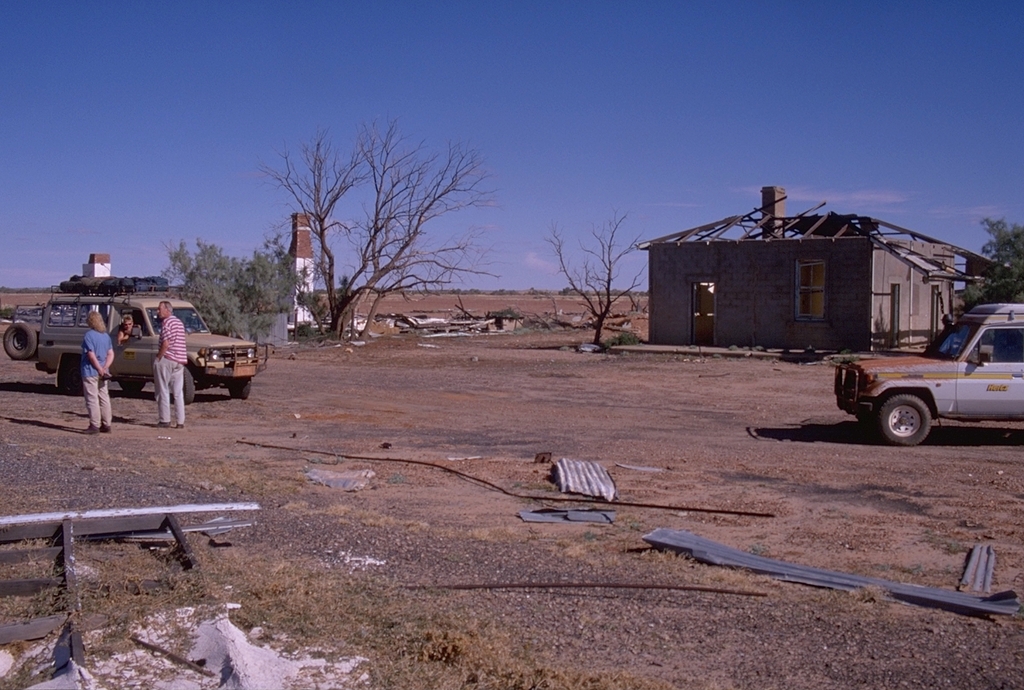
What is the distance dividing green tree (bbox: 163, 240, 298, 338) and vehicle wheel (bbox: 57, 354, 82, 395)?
379 inches

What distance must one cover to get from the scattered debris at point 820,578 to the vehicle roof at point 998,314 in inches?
301

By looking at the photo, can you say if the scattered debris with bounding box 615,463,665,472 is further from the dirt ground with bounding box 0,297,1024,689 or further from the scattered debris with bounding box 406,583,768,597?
the scattered debris with bounding box 406,583,768,597

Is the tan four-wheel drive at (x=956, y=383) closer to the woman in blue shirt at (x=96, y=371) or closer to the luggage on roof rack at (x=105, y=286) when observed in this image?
the woman in blue shirt at (x=96, y=371)

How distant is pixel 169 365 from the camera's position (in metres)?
14.5

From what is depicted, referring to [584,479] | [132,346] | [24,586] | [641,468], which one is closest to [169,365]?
[132,346]

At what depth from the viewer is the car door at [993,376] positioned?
13648 mm

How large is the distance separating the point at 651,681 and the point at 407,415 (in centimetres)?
A: 1233

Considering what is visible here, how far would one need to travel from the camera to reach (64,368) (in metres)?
18.8

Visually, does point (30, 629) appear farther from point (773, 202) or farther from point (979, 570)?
point (773, 202)

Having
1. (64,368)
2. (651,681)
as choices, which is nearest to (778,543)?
(651,681)

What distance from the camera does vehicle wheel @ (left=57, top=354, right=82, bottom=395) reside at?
61.3ft

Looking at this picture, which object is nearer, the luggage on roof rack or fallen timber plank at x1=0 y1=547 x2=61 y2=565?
fallen timber plank at x1=0 y1=547 x2=61 y2=565

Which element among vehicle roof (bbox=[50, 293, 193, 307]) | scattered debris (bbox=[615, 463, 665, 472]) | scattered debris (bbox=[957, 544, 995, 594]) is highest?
vehicle roof (bbox=[50, 293, 193, 307])

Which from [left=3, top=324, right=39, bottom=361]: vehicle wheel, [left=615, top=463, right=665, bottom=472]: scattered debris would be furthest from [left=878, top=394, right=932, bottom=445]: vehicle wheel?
[left=3, top=324, right=39, bottom=361]: vehicle wheel
